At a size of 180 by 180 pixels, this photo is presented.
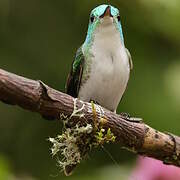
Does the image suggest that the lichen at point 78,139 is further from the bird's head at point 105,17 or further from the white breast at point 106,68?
the bird's head at point 105,17

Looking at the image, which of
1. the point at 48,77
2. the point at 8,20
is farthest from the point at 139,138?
the point at 8,20

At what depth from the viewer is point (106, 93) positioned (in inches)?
182

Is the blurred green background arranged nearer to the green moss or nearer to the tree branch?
the tree branch

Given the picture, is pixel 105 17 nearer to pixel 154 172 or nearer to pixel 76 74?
pixel 76 74

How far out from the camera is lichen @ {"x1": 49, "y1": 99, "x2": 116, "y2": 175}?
394cm

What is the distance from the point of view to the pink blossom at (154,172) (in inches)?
171

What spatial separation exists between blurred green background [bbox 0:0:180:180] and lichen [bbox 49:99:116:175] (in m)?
0.95

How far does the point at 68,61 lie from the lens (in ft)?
20.5

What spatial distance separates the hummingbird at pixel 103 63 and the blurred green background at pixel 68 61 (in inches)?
22.6

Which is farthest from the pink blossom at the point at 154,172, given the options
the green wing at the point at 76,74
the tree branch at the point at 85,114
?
the green wing at the point at 76,74

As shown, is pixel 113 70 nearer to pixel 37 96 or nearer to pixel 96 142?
pixel 96 142

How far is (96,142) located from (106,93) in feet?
2.23

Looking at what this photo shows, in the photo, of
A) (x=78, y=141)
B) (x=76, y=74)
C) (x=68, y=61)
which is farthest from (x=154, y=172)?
(x=68, y=61)

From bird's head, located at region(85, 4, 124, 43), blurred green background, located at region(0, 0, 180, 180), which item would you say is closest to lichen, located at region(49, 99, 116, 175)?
bird's head, located at region(85, 4, 124, 43)
